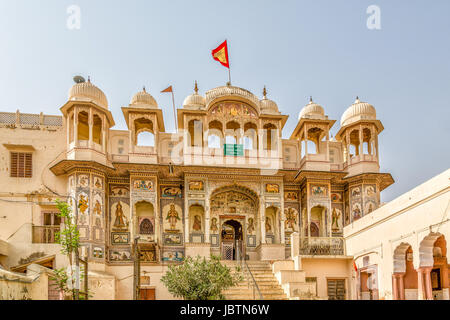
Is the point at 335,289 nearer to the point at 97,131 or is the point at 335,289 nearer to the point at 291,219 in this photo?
the point at 291,219

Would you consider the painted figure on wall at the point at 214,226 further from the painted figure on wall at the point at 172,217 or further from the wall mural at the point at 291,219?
the wall mural at the point at 291,219

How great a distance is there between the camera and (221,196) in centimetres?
2694

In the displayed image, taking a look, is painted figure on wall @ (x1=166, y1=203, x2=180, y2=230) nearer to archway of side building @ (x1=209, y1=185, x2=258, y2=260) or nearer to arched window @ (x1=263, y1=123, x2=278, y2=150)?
archway of side building @ (x1=209, y1=185, x2=258, y2=260)

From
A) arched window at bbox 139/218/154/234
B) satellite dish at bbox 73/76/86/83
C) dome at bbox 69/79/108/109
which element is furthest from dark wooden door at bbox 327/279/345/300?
satellite dish at bbox 73/76/86/83

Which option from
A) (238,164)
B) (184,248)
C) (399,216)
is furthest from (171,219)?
(399,216)

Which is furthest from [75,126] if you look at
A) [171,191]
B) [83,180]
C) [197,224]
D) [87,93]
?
[197,224]

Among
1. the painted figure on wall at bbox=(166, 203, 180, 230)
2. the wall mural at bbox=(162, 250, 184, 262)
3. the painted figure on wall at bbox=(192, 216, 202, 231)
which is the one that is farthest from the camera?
the painted figure on wall at bbox=(192, 216, 202, 231)

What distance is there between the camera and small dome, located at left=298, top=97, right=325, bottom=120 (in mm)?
28042

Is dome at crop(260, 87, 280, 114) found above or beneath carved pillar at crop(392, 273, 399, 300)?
above

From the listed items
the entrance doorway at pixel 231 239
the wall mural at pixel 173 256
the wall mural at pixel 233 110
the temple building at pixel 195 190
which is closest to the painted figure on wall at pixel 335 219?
the temple building at pixel 195 190

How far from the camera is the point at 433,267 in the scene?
18875 millimetres
